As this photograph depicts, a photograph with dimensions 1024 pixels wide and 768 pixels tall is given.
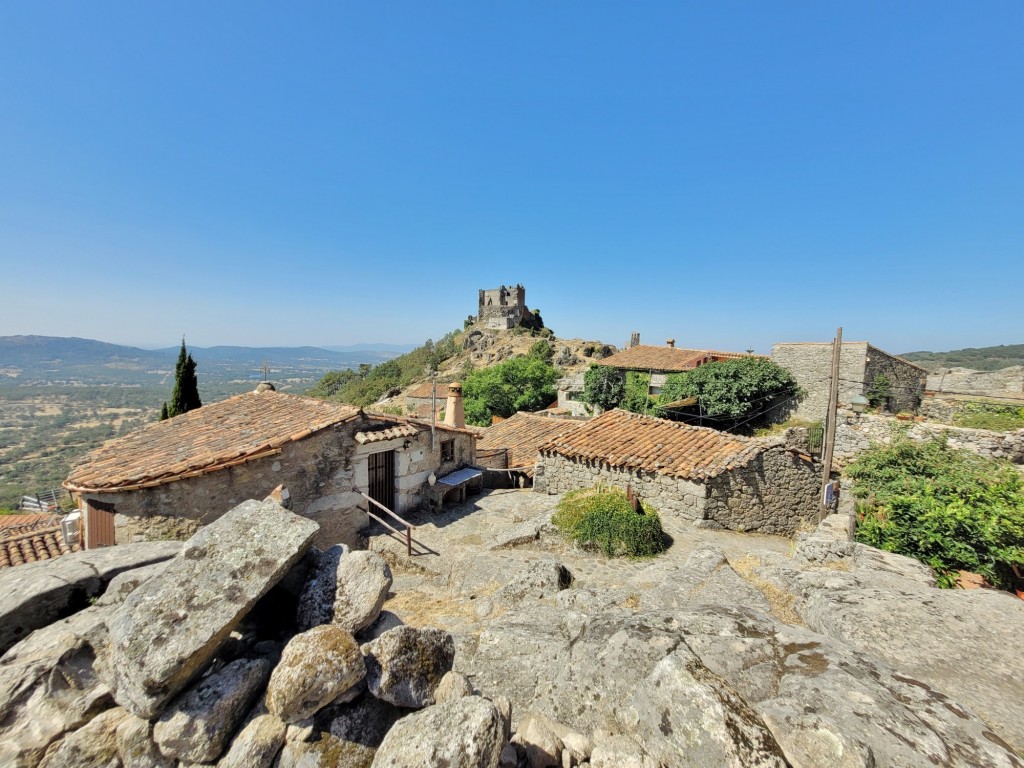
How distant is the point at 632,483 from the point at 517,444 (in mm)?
8617

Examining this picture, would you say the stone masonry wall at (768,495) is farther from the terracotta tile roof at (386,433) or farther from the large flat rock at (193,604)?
the large flat rock at (193,604)

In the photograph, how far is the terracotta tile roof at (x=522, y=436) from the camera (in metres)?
18.5

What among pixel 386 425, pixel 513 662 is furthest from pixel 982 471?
pixel 386 425

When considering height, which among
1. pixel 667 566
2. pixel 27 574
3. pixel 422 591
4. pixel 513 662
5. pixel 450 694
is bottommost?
pixel 422 591

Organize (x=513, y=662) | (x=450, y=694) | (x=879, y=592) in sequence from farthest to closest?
1. (x=879, y=592)
2. (x=513, y=662)
3. (x=450, y=694)

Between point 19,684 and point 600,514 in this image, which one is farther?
point 600,514

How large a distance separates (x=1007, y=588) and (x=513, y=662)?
29.7 ft

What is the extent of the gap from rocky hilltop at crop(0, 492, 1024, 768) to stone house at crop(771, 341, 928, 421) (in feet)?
69.5

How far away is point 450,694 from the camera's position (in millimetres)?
3773

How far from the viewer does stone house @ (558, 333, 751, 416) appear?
106 feet

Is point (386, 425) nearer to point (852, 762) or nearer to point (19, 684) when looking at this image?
point (19, 684)

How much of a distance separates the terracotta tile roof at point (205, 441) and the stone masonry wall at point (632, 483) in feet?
20.4

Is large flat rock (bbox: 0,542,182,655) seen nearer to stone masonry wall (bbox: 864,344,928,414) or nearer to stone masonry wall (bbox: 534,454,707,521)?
stone masonry wall (bbox: 534,454,707,521)

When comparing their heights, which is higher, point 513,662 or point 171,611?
point 171,611
